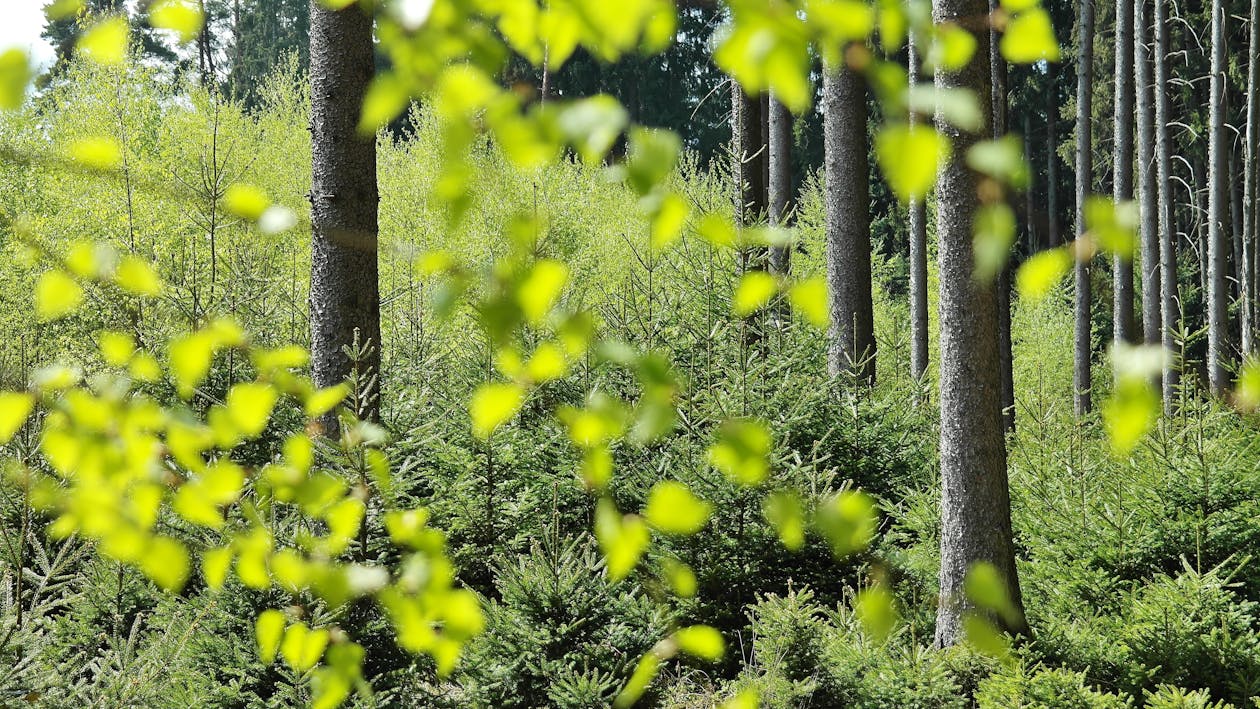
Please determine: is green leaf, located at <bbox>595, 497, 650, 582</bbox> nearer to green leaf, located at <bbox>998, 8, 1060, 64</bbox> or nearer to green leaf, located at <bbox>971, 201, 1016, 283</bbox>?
green leaf, located at <bbox>971, 201, 1016, 283</bbox>

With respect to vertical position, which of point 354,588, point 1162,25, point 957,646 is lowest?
point 957,646

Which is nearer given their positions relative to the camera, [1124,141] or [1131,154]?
[1124,141]

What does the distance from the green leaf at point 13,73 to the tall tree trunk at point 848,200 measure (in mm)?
7586

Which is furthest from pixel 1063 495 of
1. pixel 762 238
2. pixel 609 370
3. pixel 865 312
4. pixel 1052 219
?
pixel 1052 219

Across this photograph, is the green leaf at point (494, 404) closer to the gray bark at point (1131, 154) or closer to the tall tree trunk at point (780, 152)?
the tall tree trunk at point (780, 152)

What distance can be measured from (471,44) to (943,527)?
415 centimetres

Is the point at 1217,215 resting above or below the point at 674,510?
above

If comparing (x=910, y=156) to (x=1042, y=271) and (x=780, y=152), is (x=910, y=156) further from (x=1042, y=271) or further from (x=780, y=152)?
(x=780, y=152)

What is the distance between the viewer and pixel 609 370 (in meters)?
6.63

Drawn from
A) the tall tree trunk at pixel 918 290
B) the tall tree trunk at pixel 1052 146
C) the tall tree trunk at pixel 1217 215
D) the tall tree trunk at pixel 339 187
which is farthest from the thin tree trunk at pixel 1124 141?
the tall tree trunk at pixel 1052 146

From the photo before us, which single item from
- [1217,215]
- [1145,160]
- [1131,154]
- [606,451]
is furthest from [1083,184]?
[606,451]

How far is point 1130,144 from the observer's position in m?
13.6

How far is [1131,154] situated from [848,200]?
7133mm

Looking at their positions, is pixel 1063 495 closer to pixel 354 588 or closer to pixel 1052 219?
pixel 354 588
